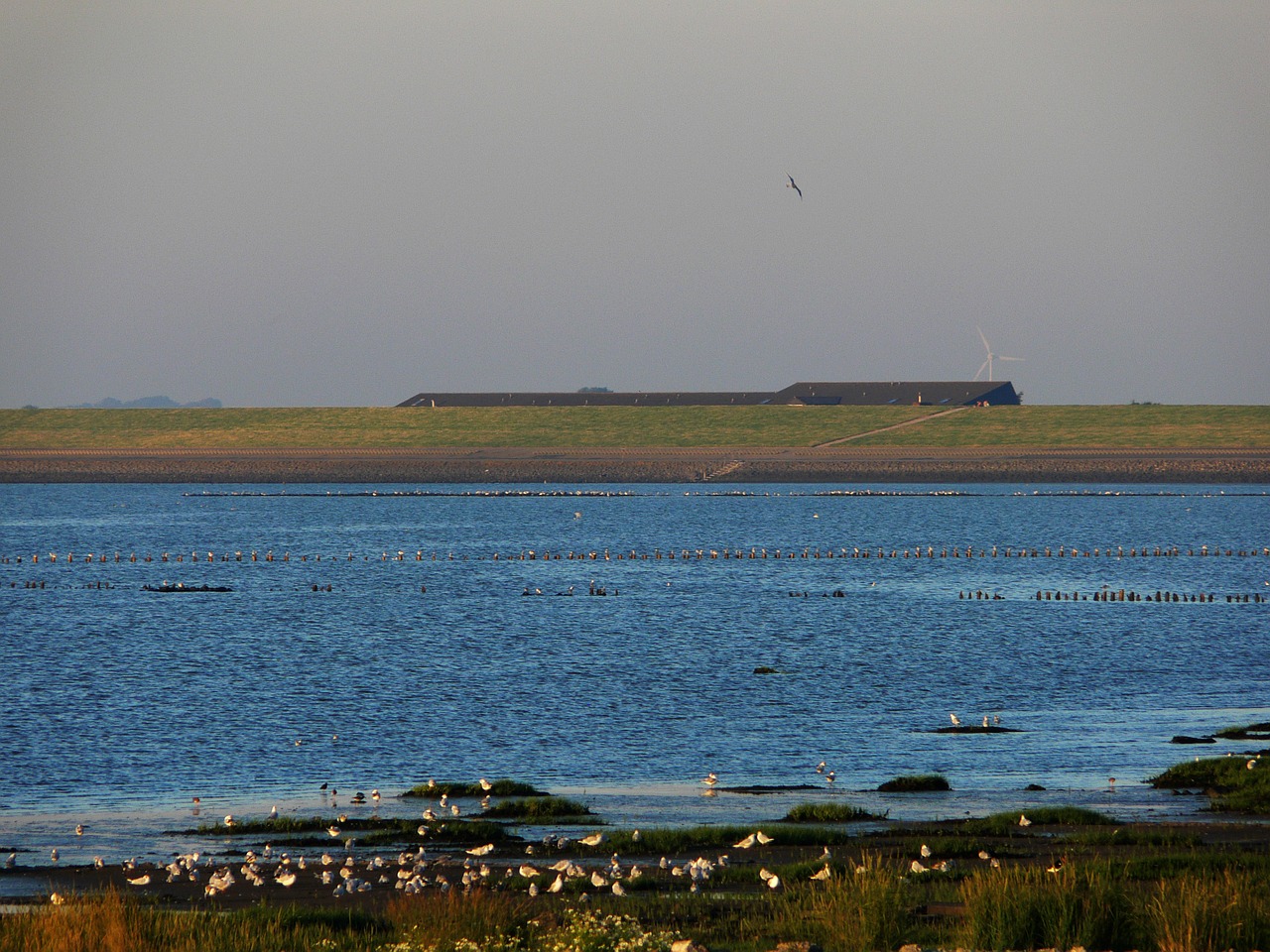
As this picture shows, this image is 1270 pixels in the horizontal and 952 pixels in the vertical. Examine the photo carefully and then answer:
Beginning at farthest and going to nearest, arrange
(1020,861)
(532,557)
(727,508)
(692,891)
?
(727,508) < (532,557) < (1020,861) < (692,891)

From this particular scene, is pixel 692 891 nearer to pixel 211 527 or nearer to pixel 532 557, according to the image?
pixel 532 557

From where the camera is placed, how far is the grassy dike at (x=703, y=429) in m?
170

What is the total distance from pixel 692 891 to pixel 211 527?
98.3 meters

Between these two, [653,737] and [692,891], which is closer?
[692,891]

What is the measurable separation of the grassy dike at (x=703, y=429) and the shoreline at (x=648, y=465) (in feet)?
14.9

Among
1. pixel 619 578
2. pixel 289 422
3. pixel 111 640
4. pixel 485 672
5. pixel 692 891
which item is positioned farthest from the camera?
pixel 289 422

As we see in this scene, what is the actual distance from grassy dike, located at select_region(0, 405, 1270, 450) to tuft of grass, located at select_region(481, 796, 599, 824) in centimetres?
14575

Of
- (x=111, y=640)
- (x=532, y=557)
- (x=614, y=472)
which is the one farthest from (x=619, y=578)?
(x=614, y=472)

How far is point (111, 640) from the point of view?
51.8 metres

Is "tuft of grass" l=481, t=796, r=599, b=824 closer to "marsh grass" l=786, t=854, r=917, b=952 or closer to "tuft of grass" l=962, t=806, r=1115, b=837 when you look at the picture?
"tuft of grass" l=962, t=806, r=1115, b=837

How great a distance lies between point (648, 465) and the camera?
15962 cm

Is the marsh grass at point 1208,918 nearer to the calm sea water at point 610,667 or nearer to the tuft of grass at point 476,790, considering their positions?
the calm sea water at point 610,667

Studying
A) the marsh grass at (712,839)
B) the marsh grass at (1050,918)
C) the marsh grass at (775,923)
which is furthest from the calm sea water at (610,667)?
the marsh grass at (1050,918)

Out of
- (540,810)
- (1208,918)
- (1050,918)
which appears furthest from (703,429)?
(1208,918)
